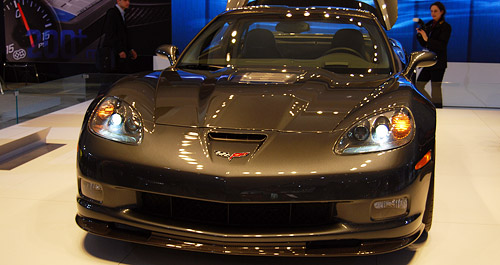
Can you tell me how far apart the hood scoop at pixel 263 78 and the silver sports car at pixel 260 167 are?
0.13 feet

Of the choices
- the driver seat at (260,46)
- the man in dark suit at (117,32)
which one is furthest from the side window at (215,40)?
the man in dark suit at (117,32)

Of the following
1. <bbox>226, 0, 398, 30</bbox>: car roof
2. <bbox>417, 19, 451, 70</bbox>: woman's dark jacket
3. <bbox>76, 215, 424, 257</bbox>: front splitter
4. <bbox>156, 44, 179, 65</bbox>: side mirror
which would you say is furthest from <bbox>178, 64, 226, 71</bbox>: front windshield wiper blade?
<bbox>417, 19, 451, 70</bbox>: woman's dark jacket

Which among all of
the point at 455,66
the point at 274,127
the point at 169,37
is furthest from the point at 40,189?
the point at 455,66

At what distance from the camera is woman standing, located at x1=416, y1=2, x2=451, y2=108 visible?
6352 mm

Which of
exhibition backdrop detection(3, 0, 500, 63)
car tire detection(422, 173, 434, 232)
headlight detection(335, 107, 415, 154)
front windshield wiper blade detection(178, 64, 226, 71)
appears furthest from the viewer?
exhibition backdrop detection(3, 0, 500, 63)

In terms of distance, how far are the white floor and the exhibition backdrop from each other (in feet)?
16.2

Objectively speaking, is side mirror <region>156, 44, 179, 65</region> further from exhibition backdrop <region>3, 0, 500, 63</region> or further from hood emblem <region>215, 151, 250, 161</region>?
exhibition backdrop <region>3, 0, 500, 63</region>

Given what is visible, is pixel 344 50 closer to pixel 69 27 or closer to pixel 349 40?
pixel 349 40

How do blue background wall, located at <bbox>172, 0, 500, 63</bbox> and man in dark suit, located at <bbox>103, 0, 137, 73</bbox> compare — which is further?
blue background wall, located at <bbox>172, 0, 500, 63</bbox>

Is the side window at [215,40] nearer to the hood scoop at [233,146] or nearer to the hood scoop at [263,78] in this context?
the hood scoop at [263,78]

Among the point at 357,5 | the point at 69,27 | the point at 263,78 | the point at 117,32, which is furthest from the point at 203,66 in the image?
the point at 69,27

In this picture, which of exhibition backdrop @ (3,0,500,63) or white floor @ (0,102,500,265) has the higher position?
exhibition backdrop @ (3,0,500,63)

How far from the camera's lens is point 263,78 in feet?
8.36

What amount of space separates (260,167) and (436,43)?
507 centimetres
